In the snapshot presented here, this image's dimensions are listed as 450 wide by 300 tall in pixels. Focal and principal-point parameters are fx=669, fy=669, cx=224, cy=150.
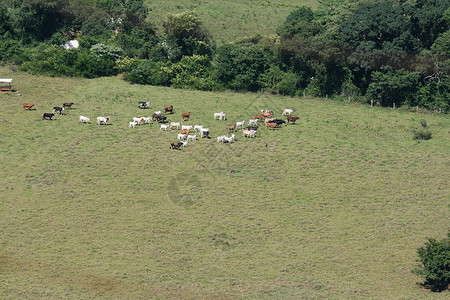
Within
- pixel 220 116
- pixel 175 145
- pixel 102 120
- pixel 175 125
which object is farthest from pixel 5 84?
pixel 175 145

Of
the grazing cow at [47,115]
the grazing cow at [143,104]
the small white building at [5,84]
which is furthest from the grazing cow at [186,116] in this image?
the small white building at [5,84]

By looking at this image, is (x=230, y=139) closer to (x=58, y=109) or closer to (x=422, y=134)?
(x=422, y=134)

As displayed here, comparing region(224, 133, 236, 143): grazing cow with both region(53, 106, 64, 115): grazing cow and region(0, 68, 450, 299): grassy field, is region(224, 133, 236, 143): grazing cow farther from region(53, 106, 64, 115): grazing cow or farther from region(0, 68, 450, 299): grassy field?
region(53, 106, 64, 115): grazing cow

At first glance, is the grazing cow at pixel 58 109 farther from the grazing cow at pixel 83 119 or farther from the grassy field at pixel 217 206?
the grazing cow at pixel 83 119

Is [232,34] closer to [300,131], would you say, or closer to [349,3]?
[349,3]

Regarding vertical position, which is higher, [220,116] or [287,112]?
[287,112]

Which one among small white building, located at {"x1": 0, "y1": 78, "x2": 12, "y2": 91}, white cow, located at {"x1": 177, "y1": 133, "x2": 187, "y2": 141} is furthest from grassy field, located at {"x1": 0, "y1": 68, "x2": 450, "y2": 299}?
small white building, located at {"x1": 0, "y1": 78, "x2": 12, "y2": 91}
